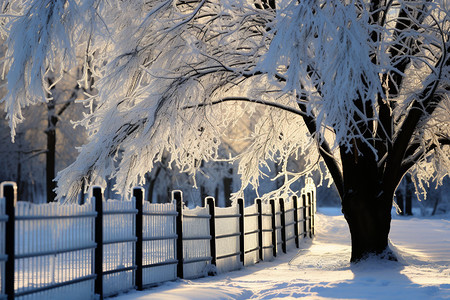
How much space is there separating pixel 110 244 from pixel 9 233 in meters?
2.57

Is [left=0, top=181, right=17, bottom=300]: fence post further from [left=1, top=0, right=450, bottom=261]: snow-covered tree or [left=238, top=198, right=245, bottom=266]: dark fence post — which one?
[left=238, top=198, right=245, bottom=266]: dark fence post

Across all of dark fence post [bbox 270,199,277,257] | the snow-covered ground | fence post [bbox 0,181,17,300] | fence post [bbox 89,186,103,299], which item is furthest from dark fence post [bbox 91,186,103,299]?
dark fence post [bbox 270,199,277,257]

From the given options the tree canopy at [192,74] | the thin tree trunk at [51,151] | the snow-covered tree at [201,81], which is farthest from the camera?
the thin tree trunk at [51,151]

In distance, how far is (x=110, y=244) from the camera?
8.78m

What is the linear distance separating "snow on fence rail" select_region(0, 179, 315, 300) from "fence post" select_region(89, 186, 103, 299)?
0.05ft

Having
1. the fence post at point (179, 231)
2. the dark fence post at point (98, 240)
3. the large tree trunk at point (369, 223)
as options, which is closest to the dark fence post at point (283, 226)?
the large tree trunk at point (369, 223)

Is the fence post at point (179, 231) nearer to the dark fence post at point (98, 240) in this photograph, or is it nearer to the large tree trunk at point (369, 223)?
the dark fence post at point (98, 240)

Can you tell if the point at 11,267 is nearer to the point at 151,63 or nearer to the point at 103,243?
the point at 103,243

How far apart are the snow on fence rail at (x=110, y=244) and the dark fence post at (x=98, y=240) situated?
0.5 inches

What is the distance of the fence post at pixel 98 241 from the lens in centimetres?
828

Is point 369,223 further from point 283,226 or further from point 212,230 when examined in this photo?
point 283,226

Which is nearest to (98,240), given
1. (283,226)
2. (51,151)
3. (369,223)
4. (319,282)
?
(319,282)

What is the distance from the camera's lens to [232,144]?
38.4 meters

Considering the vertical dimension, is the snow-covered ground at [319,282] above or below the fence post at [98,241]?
below
